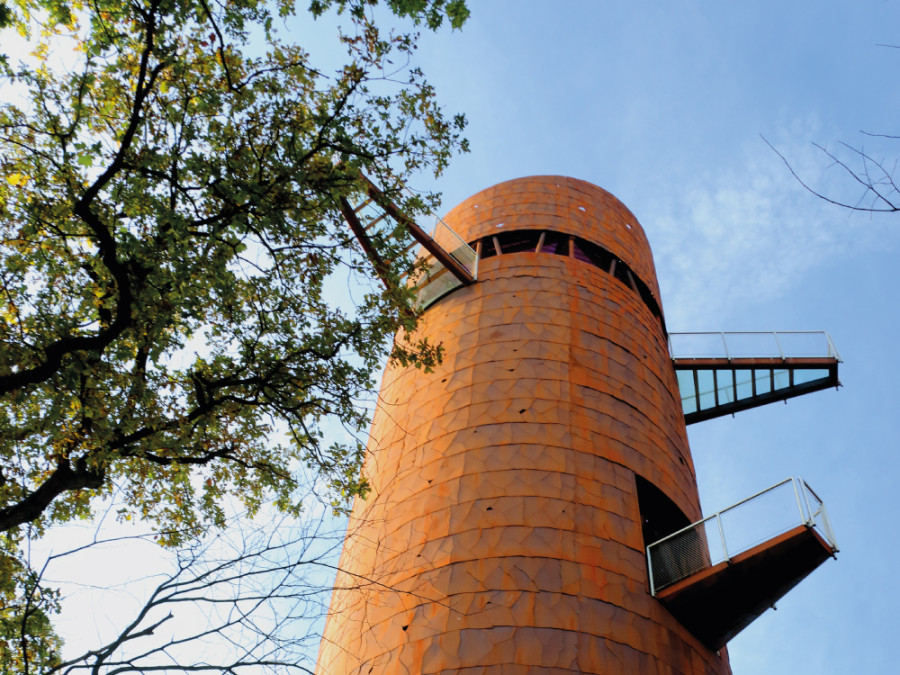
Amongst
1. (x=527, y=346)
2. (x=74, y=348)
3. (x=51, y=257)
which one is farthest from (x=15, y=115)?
(x=527, y=346)

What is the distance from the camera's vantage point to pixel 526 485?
42.5 ft

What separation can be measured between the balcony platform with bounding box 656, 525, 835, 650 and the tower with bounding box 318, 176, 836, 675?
3 cm

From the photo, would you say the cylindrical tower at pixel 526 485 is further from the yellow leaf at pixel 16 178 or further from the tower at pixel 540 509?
the yellow leaf at pixel 16 178

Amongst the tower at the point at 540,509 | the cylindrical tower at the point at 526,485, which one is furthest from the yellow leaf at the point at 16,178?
the tower at the point at 540,509

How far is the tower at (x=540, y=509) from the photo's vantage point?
11242mm

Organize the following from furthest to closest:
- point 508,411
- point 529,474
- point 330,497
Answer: point 508,411 → point 529,474 → point 330,497

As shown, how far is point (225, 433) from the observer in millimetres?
10734

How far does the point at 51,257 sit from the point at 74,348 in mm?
2142

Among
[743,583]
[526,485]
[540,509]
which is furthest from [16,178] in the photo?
[743,583]

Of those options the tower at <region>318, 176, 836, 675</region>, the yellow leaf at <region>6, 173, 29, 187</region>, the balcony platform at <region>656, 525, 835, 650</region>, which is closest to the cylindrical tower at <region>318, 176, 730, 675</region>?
the tower at <region>318, 176, 836, 675</region>

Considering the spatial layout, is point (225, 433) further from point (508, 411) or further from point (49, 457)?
point (508, 411)

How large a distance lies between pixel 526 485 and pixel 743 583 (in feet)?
13.1

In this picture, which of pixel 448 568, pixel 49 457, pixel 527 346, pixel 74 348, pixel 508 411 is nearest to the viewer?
pixel 74 348

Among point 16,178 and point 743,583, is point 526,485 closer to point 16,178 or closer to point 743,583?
point 743,583
